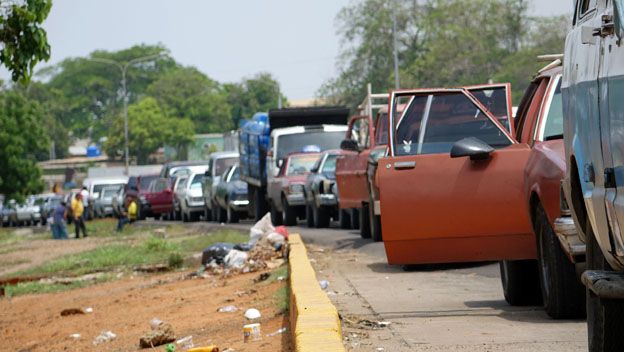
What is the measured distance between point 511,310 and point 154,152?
120354 mm

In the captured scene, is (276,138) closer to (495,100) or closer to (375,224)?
(375,224)

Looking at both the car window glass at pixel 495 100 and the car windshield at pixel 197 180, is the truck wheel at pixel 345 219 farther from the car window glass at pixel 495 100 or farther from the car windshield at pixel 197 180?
the car windshield at pixel 197 180

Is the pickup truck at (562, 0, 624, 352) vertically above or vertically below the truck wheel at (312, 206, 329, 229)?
above

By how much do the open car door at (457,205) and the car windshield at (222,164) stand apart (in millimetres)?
31196

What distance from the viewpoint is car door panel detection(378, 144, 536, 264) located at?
10.2 metres

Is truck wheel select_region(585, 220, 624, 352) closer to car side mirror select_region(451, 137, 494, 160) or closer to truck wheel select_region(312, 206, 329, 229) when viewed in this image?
car side mirror select_region(451, 137, 494, 160)

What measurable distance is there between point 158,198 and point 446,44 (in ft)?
66.8

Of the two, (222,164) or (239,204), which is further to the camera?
(222,164)

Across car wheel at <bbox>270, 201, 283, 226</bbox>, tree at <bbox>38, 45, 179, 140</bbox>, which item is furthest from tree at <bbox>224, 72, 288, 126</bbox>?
car wheel at <bbox>270, 201, 283, 226</bbox>

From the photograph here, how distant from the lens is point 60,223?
4388cm

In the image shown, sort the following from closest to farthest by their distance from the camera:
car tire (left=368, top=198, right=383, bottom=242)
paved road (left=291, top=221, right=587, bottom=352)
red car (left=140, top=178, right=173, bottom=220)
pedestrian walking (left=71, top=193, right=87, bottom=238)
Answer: paved road (left=291, top=221, right=587, bottom=352)
car tire (left=368, top=198, right=383, bottom=242)
pedestrian walking (left=71, top=193, right=87, bottom=238)
red car (left=140, top=178, right=173, bottom=220)

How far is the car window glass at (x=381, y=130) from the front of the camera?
2072 cm

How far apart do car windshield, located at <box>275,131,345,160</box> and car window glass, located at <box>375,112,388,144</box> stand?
10.5 metres

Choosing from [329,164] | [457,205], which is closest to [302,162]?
[329,164]
